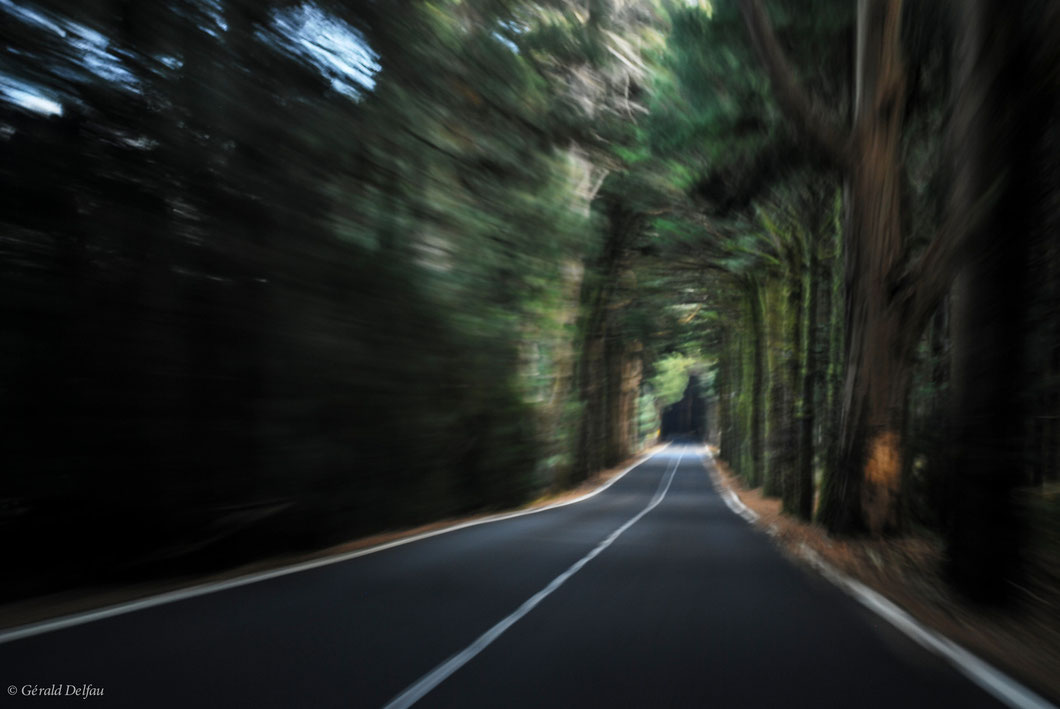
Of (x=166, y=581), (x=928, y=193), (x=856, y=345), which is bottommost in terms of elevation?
(x=166, y=581)

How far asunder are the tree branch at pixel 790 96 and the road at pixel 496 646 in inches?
247

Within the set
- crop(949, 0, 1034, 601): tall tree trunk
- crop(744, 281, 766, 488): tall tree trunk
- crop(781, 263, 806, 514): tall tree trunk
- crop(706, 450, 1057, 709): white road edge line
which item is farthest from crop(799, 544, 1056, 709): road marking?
crop(744, 281, 766, 488): tall tree trunk

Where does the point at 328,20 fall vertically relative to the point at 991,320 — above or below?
above

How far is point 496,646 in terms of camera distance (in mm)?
6734

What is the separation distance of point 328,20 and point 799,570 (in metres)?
9.63

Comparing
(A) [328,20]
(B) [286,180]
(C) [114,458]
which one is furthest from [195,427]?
(A) [328,20]

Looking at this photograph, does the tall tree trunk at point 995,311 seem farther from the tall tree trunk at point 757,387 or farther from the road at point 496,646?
the tall tree trunk at point 757,387

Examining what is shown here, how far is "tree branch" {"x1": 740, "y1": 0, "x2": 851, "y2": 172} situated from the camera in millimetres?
11992

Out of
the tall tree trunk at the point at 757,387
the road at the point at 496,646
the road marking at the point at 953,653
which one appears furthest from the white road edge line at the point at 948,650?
the tall tree trunk at the point at 757,387

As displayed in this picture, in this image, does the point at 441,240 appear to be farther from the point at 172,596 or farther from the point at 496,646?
the point at 496,646

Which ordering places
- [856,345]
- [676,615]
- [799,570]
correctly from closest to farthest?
[676,615] → [799,570] → [856,345]

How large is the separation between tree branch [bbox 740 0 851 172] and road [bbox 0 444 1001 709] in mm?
6270

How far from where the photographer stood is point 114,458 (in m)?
9.04

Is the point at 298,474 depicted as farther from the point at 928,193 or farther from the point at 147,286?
the point at 928,193
